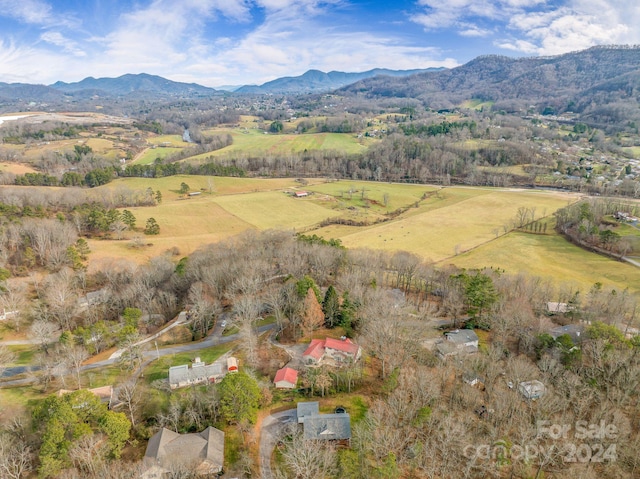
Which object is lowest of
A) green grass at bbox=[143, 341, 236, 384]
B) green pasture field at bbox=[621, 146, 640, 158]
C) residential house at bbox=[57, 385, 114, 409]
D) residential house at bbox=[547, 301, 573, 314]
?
green grass at bbox=[143, 341, 236, 384]

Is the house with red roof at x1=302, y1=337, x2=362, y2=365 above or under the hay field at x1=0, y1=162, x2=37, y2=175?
under

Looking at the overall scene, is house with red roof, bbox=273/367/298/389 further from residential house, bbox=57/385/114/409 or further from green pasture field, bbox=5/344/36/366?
green pasture field, bbox=5/344/36/366

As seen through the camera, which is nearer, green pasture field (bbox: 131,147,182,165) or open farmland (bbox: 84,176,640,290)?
open farmland (bbox: 84,176,640,290)

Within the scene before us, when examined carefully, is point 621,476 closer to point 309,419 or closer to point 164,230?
point 309,419

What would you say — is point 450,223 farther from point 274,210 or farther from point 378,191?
point 274,210

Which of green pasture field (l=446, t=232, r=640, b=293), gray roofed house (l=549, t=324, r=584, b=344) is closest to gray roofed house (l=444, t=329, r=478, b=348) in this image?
gray roofed house (l=549, t=324, r=584, b=344)
